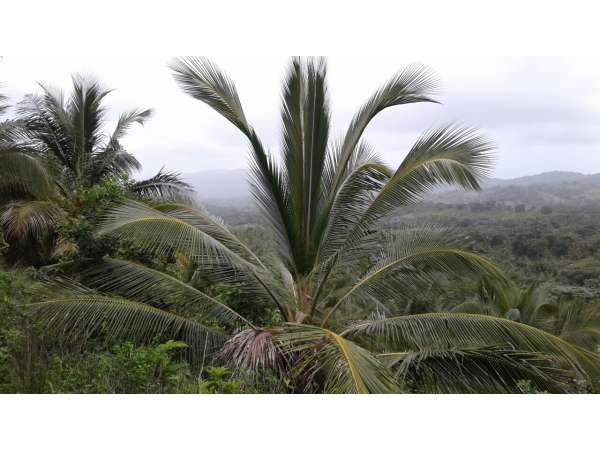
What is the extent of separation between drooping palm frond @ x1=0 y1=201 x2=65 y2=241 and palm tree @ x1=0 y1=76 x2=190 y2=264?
252 millimetres

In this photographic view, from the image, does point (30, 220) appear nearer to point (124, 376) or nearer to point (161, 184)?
point (161, 184)

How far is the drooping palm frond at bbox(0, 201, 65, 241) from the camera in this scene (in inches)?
336

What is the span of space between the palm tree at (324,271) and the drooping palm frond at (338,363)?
1 cm

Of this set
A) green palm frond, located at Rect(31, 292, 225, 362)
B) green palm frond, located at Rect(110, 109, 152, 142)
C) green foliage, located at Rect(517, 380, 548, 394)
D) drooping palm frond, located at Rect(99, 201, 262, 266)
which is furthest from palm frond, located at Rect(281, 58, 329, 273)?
green palm frond, located at Rect(110, 109, 152, 142)

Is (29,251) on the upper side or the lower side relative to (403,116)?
lower

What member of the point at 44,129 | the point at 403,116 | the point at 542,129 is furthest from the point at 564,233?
the point at 44,129

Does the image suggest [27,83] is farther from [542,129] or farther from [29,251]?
[542,129]

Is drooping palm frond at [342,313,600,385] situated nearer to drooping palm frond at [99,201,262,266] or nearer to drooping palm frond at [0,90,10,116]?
drooping palm frond at [99,201,262,266]

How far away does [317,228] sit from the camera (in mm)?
6531

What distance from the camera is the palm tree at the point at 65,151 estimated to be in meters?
9.50

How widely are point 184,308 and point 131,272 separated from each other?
0.73 m

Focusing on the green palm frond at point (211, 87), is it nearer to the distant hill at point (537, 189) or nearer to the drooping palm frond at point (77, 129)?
the drooping palm frond at point (77, 129)

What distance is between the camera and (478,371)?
4.79 meters

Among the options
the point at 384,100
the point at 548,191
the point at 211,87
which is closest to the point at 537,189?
the point at 548,191
